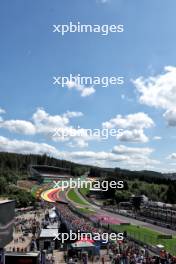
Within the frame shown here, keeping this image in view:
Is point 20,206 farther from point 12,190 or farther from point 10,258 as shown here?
point 10,258

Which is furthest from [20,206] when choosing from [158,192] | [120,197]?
[158,192]

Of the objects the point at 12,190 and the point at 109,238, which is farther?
the point at 12,190

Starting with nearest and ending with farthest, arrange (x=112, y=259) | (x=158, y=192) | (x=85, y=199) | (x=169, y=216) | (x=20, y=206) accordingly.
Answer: (x=112, y=259)
(x=169, y=216)
(x=20, y=206)
(x=85, y=199)
(x=158, y=192)

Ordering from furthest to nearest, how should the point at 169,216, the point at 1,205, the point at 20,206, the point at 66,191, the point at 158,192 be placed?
the point at 66,191 → the point at 158,192 → the point at 20,206 → the point at 169,216 → the point at 1,205

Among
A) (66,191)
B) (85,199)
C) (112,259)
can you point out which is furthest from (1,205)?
(66,191)

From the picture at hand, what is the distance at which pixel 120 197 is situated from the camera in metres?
125

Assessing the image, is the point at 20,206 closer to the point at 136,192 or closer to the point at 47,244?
the point at 136,192

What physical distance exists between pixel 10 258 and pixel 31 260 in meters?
1.01

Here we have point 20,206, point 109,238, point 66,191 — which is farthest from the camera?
point 66,191

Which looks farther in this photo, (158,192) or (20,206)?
(158,192)

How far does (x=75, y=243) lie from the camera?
106ft

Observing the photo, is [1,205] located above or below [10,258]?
above

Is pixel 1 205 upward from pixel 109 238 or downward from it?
upward

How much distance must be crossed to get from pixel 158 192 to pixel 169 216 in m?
65.4
